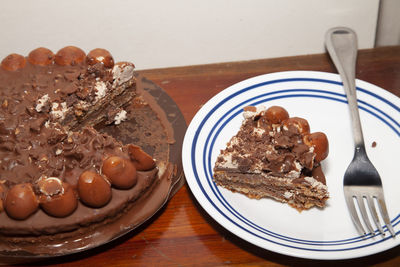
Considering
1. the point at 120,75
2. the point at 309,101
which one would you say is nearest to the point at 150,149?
the point at 120,75

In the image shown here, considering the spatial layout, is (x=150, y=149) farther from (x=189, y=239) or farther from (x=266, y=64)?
(x=266, y=64)

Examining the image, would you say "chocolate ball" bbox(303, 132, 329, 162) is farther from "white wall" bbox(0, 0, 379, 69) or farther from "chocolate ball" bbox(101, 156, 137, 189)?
"white wall" bbox(0, 0, 379, 69)

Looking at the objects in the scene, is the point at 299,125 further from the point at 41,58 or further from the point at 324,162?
the point at 41,58

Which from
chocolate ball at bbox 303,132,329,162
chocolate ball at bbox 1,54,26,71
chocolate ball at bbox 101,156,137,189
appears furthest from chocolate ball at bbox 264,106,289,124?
chocolate ball at bbox 1,54,26,71

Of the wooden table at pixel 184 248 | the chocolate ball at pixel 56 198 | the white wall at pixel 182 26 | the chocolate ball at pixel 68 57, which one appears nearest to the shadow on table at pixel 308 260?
the wooden table at pixel 184 248

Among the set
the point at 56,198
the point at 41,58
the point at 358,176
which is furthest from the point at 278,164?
the point at 41,58
